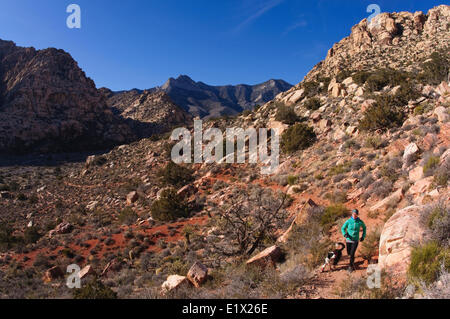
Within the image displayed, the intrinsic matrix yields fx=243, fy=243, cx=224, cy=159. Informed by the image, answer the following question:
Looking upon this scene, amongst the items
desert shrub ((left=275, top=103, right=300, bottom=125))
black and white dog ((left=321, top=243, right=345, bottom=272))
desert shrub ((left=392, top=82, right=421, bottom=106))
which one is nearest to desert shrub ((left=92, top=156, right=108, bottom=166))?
desert shrub ((left=275, top=103, right=300, bottom=125))

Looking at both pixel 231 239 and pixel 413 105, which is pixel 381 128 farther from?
pixel 231 239

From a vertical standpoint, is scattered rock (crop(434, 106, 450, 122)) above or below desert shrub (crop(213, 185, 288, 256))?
above

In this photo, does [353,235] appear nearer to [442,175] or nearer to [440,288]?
[440,288]

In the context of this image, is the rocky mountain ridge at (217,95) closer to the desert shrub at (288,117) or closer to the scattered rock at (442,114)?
the desert shrub at (288,117)

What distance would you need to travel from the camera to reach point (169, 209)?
13.1m

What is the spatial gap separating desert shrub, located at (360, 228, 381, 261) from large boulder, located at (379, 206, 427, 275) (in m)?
0.57

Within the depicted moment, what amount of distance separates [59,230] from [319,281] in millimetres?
14204

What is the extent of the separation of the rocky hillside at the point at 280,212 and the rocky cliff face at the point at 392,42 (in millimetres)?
1285

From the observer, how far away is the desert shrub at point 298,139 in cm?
1590

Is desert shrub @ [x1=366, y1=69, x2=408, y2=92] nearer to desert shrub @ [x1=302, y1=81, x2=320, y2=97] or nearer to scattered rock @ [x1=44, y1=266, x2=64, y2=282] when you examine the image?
desert shrub @ [x1=302, y1=81, x2=320, y2=97]

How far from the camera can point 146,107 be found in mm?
52781

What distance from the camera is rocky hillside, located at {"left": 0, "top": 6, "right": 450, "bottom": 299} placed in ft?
14.8

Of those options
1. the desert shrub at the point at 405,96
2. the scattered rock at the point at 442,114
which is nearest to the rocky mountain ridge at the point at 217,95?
the desert shrub at the point at 405,96

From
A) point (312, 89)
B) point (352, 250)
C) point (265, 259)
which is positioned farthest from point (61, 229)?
point (312, 89)
